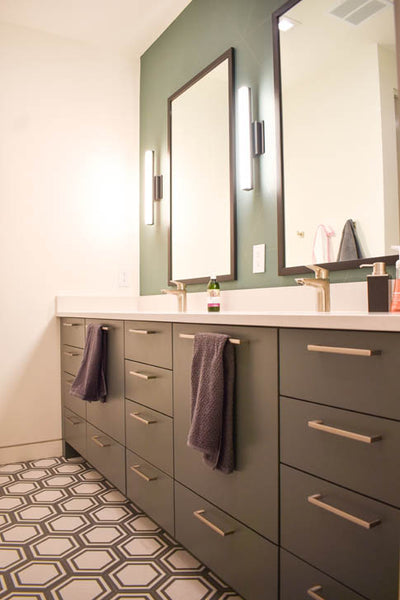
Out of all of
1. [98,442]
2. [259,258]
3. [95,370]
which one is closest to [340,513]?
[259,258]

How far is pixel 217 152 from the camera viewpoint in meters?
2.30

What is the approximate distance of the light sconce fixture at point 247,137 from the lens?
2.01 m

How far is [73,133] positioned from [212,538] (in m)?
2.42

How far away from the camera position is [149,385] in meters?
1.75

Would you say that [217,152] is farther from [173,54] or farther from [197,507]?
[197,507]

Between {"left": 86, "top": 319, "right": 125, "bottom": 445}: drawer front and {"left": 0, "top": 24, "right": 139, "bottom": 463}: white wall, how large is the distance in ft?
2.37

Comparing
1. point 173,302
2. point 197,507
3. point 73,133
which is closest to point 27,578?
point 197,507

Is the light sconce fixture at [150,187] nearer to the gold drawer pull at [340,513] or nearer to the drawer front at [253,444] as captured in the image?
the drawer front at [253,444]

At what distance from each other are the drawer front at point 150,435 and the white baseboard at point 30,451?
41.3 inches

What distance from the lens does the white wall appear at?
106 inches

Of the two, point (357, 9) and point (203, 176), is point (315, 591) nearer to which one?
point (357, 9)

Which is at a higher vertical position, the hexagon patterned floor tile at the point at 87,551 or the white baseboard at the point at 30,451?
the white baseboard at the point at 30,451

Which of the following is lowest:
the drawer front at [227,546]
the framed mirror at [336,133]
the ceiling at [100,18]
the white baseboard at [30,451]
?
the white baseboard at [30,451]

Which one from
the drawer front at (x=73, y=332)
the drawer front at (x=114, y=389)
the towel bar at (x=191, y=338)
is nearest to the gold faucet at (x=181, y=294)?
the drawer front at (x=114, y=389)
